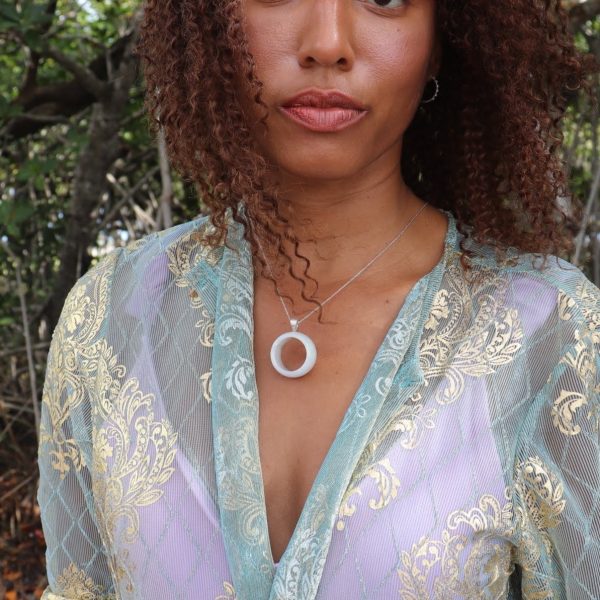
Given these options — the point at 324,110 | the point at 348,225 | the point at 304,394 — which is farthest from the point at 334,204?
the point at 304,394

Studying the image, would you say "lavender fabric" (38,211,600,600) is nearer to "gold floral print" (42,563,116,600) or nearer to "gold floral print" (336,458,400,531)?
"gold floral print" (336,458,400,531)

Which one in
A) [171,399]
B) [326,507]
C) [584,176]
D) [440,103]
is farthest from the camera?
[584,176]

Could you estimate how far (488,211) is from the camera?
161cm

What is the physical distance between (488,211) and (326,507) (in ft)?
1.79

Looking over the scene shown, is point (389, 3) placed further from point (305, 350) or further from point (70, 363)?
point (70, 363)

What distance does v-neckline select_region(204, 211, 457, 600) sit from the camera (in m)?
1.40

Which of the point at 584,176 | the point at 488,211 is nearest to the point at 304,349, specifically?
the point at 488,211

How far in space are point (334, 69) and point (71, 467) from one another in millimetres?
809

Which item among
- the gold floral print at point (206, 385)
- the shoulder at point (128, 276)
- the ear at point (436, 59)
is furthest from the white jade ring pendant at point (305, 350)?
the ear at point (436, 59)

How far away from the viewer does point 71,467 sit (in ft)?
5.68

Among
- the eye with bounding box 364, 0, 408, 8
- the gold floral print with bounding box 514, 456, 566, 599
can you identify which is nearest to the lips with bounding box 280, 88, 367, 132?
the eye with bounding box 364, 0, 408, 8

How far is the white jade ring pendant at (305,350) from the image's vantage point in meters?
1.54

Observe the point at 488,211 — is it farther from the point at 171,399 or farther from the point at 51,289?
the point at 51,289

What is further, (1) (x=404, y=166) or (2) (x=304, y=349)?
(1) (x=404, y=166)
